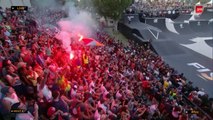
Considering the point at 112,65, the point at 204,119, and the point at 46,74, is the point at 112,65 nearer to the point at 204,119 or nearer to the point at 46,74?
the point at 204,119

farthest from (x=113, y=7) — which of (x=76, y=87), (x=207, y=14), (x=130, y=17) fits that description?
(x=76, y=87)

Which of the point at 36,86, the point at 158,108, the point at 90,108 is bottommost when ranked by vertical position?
the point at 158,108

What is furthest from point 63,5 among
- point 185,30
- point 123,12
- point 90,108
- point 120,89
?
point 90,108

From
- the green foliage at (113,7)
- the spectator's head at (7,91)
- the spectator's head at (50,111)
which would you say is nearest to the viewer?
the spectator's head at (7,91)

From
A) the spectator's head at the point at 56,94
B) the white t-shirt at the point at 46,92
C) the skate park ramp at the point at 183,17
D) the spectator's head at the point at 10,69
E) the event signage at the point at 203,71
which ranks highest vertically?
the spectator's head at the point at 10,69

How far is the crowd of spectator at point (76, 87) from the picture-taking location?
627cm

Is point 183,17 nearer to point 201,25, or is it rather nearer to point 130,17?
point 201,25

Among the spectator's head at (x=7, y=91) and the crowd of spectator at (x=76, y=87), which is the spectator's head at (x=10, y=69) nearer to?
the crowd of spectator at (x=76, y=87)

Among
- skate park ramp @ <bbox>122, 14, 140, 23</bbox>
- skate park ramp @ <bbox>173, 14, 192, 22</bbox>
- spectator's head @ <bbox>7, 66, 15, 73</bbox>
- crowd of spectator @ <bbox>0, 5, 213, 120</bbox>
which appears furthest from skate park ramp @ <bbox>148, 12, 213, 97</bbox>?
spectator's head @ <bbox>7, 66, 15, 73</bbox>

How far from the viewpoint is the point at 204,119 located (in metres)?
10.4

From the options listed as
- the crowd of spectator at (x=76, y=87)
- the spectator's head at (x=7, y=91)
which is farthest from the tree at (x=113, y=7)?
the spectator's head at (x=7, y=91)

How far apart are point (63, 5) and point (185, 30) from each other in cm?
1764

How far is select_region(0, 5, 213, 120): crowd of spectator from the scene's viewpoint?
6.27 meters

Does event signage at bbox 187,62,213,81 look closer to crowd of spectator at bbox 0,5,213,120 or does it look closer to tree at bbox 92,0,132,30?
crowd of spectator at bbox 0,5,213,120
